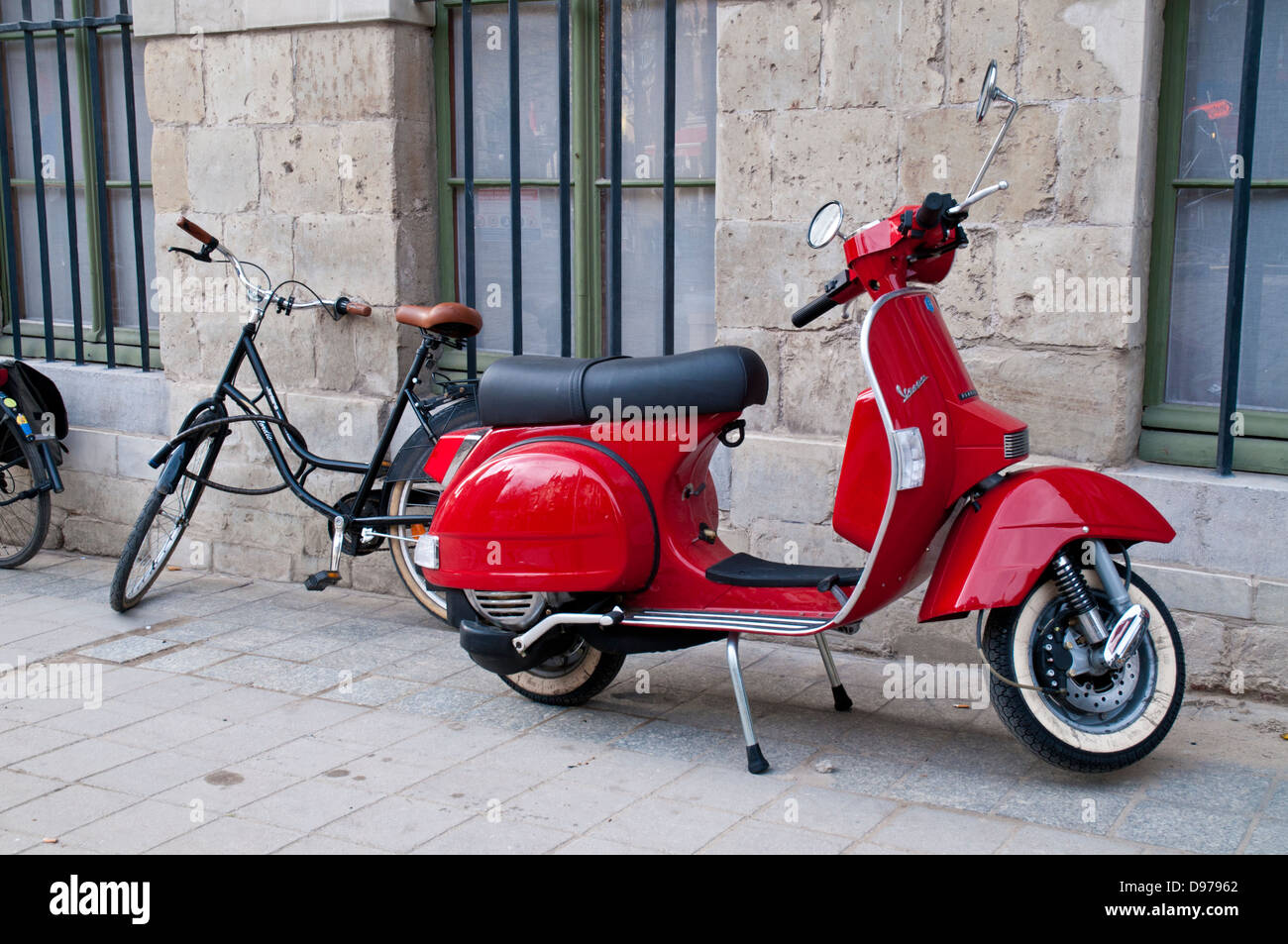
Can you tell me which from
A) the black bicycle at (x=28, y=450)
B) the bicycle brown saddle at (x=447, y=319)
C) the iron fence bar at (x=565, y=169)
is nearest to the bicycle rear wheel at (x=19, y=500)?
the black bicycle at (x=28, y=450)

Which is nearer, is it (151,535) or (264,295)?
(264,295)

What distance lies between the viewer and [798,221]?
5.02 metres

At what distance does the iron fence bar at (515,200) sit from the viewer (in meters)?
A: 5.57

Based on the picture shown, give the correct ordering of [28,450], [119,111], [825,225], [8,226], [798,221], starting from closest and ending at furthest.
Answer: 1. [825,225]
2. [798,221]
3. [28,450]
4. [119,111]
5. [8,226]

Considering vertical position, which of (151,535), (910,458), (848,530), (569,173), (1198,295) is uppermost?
(569,173)

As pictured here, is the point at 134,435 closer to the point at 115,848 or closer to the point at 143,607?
the point at 143,607

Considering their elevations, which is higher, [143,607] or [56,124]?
[56,124]

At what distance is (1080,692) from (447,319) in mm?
2769

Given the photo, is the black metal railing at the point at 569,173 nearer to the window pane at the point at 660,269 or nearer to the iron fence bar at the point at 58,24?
the window pane at the point at 660,269

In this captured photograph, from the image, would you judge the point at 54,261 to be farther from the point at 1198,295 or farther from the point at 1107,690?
the point at 1107,690

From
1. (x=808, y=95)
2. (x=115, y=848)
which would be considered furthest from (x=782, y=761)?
(x=808, y=95)

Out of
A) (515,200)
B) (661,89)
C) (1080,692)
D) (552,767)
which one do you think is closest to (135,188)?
(515,200)

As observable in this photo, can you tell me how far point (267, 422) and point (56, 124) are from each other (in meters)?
2.64
